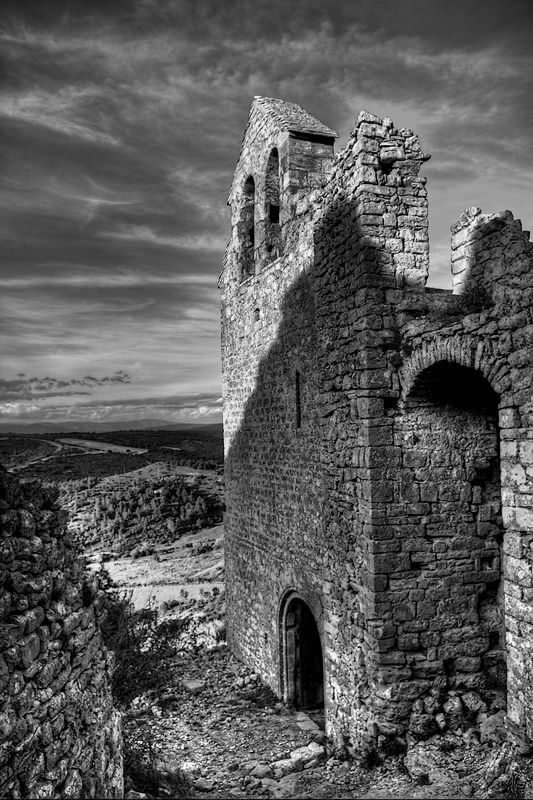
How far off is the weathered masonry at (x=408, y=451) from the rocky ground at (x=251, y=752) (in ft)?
1.13

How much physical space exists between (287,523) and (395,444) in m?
3.23

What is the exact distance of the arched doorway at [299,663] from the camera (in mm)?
9812

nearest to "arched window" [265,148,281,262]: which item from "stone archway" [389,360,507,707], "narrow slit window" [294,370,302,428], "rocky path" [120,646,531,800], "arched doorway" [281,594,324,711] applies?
"narrow slit window" [294,370,302,428]

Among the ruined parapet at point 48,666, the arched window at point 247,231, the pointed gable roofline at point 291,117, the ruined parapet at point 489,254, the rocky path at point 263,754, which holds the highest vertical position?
the pointed gable roofline at point 291,117

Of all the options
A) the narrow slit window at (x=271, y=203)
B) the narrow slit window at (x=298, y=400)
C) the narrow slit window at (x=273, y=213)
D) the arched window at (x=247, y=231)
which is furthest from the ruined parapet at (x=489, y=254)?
the arched window at (x=247, y=231)

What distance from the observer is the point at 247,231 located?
1178cm

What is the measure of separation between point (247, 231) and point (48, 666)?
9.20m

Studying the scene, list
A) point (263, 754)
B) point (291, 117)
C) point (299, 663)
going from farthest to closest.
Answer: point (291, 117), point (299, 663), point (263, 754)

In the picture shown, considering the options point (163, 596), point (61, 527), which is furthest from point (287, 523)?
point (163, 596)

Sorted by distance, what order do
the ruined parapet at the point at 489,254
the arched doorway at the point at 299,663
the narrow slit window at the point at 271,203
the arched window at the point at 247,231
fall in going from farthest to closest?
the arched window at the point at 247,231 → the narrow slit window at the point at 271,203 → the arched doorway at the point at 299,663 → the ruined parapet at the point at 489,254

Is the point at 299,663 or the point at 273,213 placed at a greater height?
the point at 273,213

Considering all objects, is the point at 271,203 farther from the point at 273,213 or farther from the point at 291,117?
the point at 291,117

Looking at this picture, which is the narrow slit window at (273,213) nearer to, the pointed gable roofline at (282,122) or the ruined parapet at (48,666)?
the pointed gable roofline at (282,122)

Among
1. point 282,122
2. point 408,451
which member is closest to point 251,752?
point 408,451
